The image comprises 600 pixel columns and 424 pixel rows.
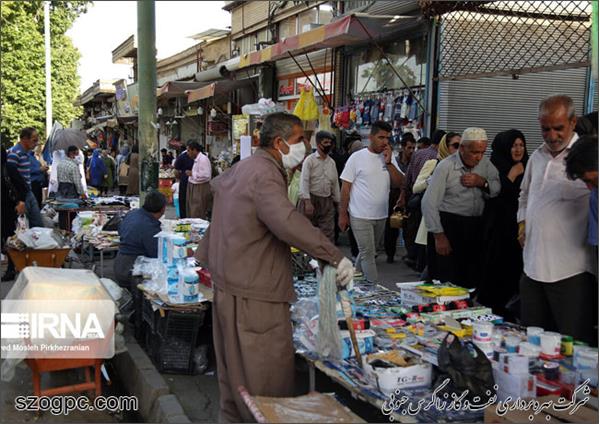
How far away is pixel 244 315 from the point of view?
3.33 meters

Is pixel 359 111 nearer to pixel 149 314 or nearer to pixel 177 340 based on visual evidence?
pixel 149 314

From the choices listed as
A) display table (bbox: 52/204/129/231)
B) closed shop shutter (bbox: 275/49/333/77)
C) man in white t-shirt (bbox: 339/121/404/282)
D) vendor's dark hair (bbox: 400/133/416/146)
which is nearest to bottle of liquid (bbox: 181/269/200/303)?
man in white t-shirt (bbox: 339/121/404/282)

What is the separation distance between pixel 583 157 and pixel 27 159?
7317 mm

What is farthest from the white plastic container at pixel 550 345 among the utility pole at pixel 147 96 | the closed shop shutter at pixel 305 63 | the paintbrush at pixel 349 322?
the closed shop shutter at pixel 305 63

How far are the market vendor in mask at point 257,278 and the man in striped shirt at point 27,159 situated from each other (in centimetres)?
542

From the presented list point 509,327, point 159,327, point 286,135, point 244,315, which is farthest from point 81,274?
point 509,327

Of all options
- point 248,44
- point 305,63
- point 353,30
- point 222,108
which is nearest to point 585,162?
point 353,30

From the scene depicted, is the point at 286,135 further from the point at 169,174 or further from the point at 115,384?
the point at 169,174

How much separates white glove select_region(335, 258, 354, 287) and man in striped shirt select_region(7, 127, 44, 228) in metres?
5.89

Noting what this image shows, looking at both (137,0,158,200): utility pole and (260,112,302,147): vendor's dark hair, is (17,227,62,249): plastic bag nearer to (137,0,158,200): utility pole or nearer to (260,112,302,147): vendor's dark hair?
(137,0,158,200): utility pole

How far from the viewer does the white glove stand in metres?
3.30

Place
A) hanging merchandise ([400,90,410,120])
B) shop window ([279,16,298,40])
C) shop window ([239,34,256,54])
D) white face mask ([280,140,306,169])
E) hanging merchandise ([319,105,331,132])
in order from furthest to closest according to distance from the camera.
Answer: shop window ([239,34,256,54])
shop window ([279,16,298,40])
hanging merchandise ([319,105,331,132])
hanging merchandise ([400,90,410,120])
white face mask ([280,140,306,169])

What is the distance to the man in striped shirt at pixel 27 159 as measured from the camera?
7.82m

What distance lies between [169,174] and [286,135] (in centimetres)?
1489
